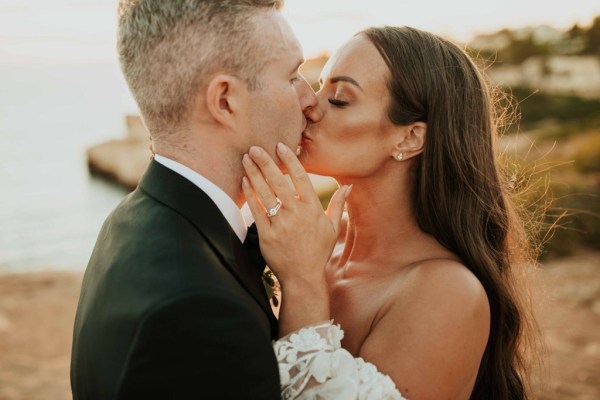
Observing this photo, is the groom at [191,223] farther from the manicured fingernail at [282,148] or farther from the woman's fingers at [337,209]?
the woman's fingers at [337,209]

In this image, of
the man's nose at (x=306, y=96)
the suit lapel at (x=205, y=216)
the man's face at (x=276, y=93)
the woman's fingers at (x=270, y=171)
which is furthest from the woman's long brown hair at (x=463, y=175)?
the suit lapel at (x=205, y=216)

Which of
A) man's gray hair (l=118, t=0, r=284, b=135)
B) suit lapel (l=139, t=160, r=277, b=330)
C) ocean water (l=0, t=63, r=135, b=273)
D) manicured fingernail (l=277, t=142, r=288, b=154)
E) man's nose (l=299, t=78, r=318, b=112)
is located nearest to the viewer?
suit lapel (l=139, t=160, r=277, b=330)

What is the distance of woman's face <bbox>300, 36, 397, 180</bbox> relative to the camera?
9.29 ft

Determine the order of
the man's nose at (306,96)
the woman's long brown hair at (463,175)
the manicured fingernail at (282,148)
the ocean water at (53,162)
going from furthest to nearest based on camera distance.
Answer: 1. the ocean water at (53,162)
2. the woman's long brown hair at (463,175)
3. the man's nose at (306,96)
4. the manicured fingernail at (282,148)

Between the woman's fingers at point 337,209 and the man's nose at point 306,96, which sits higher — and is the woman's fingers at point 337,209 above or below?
below

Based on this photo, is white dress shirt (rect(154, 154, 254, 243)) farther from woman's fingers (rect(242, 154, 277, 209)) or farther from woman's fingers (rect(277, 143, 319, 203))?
woman's fingers (rect(277, 143, 319, 203))

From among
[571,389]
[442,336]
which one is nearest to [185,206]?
[442,336]

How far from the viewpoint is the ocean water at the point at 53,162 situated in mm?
14438

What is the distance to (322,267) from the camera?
7.74 ft

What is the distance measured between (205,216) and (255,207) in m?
0.28

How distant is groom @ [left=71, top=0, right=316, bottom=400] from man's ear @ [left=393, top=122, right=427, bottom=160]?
57 centimetres

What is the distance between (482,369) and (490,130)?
1093 millimetres

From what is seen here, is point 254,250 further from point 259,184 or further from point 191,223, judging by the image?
point 191,223

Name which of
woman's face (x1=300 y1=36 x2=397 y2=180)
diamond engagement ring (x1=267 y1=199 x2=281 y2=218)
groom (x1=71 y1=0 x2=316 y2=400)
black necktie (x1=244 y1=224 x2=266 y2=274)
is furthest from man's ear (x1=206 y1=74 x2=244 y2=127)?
woman's face (x1=300 y1=36 x2=397 y2=180)
